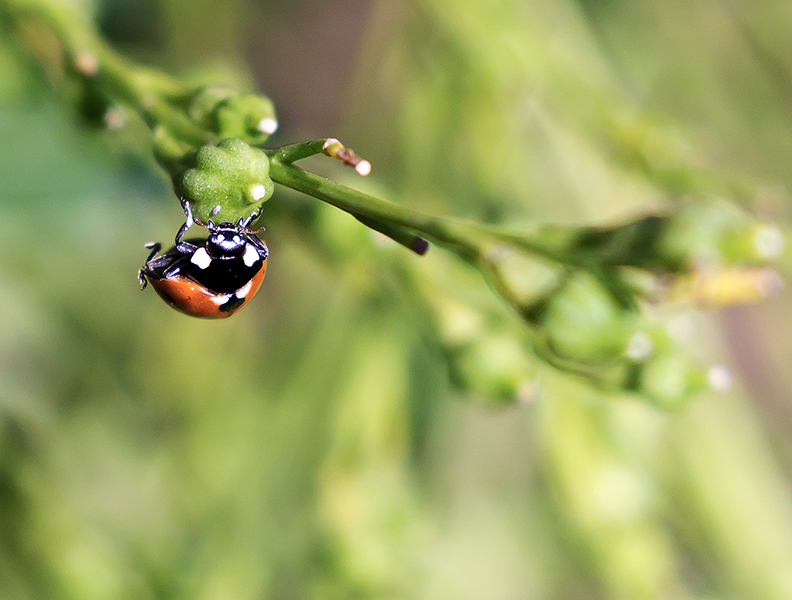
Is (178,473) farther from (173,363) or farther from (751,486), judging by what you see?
(751,486)

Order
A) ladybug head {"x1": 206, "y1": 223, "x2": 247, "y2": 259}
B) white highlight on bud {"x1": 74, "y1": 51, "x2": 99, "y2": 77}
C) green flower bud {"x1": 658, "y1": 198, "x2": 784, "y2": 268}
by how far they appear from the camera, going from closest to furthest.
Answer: green flower bud {"x1": 658, "y1": 198, "x2": 784, "y2": 268} < white highlight on bud {"x1": 74, "y1": 51, "x2": 99, "y2": 77} < ladybug head {"x1": 206, "y1": 223, "x2": 247, "y2": 259}

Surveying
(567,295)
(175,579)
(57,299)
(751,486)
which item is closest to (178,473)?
(175,579)

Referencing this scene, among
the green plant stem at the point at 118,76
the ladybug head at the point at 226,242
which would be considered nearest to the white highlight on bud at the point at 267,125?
the green plant stem at the point at 118,76

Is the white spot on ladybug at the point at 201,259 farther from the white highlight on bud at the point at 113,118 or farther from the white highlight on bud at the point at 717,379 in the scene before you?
the white highlight on bud at the point at 717,379

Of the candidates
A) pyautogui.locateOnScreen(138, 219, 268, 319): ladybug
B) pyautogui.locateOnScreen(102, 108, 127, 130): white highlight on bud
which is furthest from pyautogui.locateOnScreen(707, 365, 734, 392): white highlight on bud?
pyautogui.locateOnScreen(102, 108, 127, 130): white highlight on bud

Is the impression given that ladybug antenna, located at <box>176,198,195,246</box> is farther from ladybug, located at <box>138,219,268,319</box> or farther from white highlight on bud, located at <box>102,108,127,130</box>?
white highlight on bud, located at <box>102,108,127,130</box>

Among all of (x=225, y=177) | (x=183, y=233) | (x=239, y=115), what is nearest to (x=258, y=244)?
(x=183, y=233)
